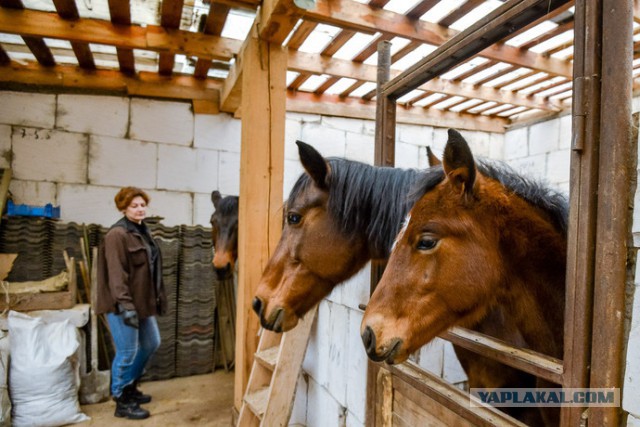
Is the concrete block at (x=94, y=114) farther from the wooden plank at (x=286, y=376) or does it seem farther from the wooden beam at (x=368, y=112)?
the wooden plank at (x=286, y=376)

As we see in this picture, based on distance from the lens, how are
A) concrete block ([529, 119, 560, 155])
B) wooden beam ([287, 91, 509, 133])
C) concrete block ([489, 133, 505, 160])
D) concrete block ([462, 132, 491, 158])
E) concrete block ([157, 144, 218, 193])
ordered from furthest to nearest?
concrete block ([489, 133, 505, 160]) < concrete block ([462, 132, 491, 158]) < concrete block ([529, 119, 560, 155]) < wooden beam ([287, 91, 509, 133]) < concrete block ([157, 144, 218, 193])

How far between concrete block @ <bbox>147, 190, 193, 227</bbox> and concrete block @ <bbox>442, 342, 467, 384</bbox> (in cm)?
327

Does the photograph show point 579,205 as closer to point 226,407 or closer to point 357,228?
point 357,228

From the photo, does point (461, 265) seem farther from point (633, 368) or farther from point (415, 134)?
point (415, 134)

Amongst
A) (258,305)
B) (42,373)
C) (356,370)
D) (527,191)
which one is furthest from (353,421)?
(42,373)

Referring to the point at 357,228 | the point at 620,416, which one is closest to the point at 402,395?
the point at 357,228

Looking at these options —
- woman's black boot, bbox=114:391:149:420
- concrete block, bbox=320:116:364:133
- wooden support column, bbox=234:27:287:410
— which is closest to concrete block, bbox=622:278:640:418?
wooden support column, bbox=234:27:287:410

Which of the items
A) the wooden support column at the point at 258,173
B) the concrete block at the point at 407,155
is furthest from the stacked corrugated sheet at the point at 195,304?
the concrete block at the point at 407,155

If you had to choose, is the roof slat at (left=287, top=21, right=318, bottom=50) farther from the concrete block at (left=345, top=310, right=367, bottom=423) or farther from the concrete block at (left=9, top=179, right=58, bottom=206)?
the concrete block at (left=9, top=179, right=58, bottom=206)

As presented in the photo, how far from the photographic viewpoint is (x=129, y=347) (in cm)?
321

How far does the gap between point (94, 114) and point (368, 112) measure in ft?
11.1

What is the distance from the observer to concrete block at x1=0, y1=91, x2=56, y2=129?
150 inches

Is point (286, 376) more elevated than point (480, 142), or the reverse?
point (480, 142)

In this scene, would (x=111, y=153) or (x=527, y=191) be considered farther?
(x=111, y=153)
